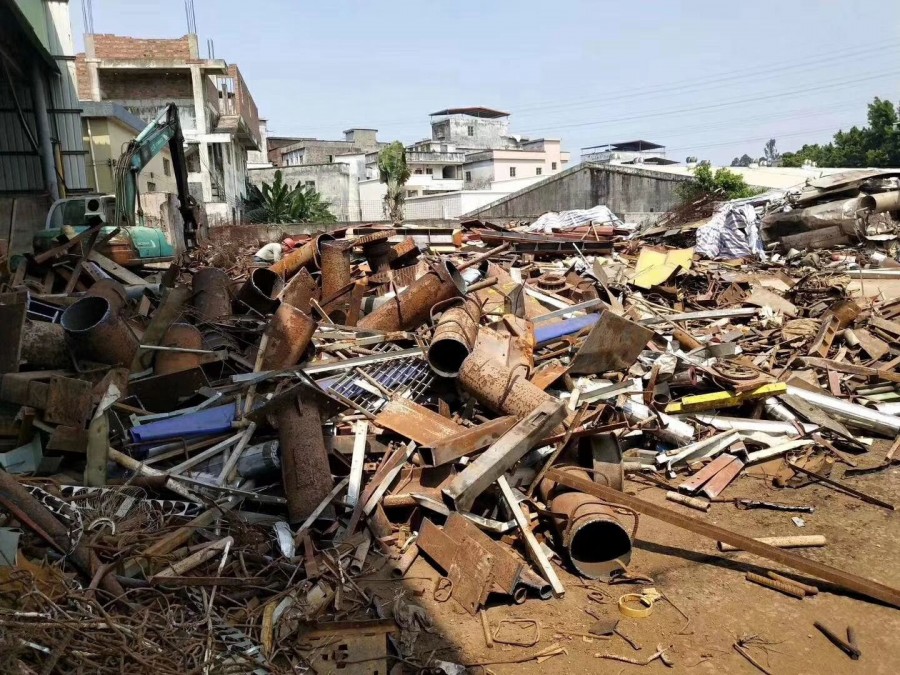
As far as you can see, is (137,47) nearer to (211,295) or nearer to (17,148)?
(17,148)

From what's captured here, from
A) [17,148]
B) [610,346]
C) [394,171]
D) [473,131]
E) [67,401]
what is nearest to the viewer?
[67,401]

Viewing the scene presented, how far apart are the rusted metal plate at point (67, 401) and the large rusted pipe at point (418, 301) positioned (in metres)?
2.85

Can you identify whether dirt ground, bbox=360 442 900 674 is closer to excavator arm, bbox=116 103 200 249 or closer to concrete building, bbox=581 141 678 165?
excavator arm, bbox=116 103 200 249

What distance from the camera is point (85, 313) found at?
5277 mm

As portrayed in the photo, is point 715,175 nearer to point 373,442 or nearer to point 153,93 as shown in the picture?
point 373,442

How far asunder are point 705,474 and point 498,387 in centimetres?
188

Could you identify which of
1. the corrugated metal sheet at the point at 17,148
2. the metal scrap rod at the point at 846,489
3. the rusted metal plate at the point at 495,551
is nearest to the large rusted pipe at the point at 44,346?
the rusted metal plate at the point at 495,551

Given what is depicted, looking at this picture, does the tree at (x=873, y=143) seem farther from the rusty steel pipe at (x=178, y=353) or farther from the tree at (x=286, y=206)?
the rusty steel pipe at (x=178, y=353)

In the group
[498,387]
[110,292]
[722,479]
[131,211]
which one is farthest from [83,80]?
[722,479]

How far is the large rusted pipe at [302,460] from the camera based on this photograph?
4.04 metres

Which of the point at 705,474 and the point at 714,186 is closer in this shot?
the point at 705,474

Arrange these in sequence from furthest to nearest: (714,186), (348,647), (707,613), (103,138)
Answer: (714,186) < (103,138) < (707,613) < (348,647)

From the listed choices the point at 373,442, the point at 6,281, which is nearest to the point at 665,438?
the point at 373,442

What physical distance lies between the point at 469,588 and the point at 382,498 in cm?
96
